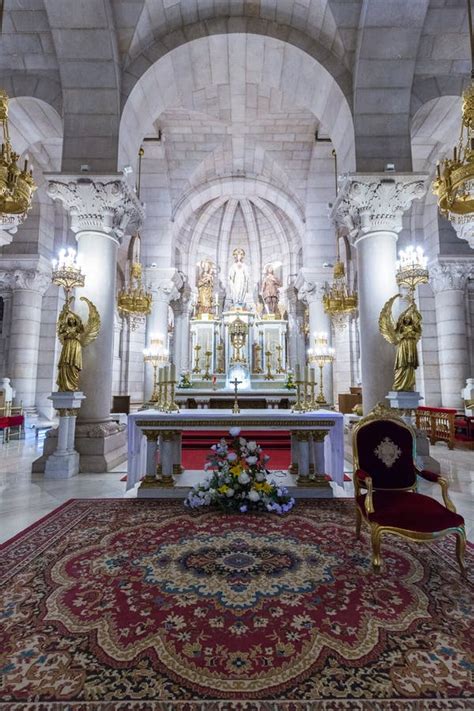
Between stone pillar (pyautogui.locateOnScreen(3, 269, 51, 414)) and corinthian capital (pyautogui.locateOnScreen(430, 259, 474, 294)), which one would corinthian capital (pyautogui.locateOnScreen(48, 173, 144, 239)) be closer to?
stone pillar (pyautogui.locateOnScreen(3, 269, 51, 414))

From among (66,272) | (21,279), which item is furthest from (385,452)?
(21,279)

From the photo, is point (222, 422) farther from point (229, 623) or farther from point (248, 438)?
point (248, 438)

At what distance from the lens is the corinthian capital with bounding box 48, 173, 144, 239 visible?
6.40 metres

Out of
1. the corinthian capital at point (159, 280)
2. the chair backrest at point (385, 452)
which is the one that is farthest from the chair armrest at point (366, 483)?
the corinthian capital at point (159, 280)

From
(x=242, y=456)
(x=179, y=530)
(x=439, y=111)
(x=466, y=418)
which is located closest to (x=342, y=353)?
(x=466, y=418)

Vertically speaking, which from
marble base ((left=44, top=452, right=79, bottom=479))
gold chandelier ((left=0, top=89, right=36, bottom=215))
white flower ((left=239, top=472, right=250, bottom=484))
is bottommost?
marble base ((left=44, top=452, right=79, bottom=479))

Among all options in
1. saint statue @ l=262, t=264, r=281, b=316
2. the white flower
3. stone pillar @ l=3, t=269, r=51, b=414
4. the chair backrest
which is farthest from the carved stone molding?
the chair backrest

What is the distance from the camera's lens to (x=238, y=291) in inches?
651

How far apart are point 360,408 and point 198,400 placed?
15.3ft

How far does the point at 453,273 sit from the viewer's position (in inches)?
412

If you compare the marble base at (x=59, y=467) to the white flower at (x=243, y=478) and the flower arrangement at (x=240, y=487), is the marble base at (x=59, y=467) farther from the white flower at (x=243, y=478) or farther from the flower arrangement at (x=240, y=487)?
the white flower at (x=243, y=478)

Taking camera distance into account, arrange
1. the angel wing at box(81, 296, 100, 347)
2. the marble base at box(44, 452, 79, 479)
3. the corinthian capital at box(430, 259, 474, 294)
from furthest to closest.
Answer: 1. the corinthian capital at box(430, 259, 474, 294)
2. the angel wing at box(81, 296, 100, 347)
3. the marble base at box(44, 452, 79, 479)

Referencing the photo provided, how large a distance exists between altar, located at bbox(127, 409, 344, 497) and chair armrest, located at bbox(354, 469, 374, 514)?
152 centimetres

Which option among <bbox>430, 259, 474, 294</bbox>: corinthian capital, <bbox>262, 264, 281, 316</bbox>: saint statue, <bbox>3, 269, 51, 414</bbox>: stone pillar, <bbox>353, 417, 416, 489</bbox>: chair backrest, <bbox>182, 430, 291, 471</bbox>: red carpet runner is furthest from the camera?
<bbox>262, 264, 281, 316</bbox>: saint statue
